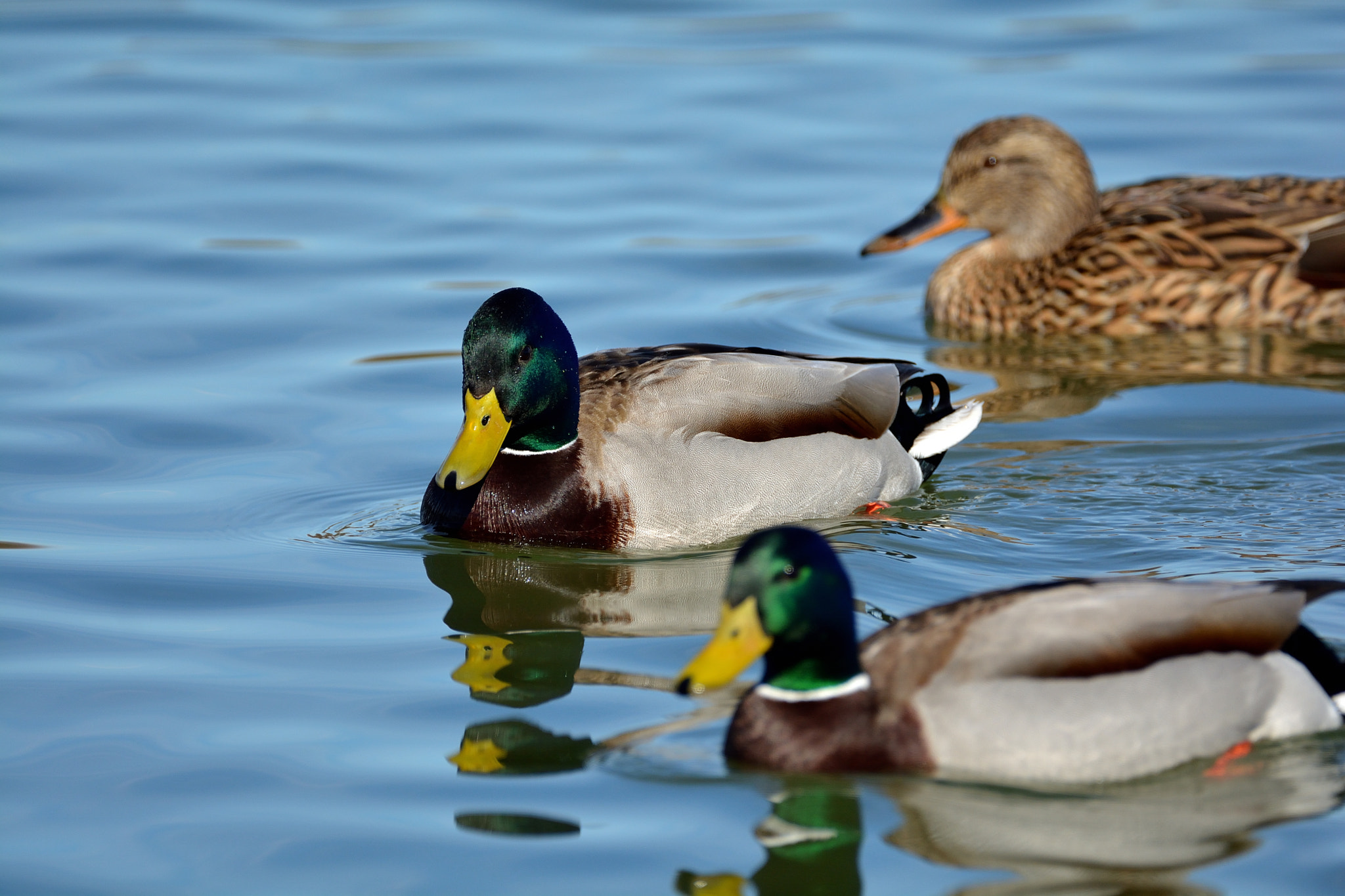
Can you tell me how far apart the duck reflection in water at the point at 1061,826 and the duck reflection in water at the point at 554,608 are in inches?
41.5

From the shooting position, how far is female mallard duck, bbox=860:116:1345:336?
968 centimetres

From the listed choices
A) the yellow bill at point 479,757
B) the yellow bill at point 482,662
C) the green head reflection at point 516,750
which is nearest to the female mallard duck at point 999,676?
the green head reflection at point 516,750

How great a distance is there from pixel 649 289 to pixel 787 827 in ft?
20.8

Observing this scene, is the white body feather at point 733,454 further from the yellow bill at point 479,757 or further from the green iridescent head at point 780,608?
the green iridescent head at point 780,608

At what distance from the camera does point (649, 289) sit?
10.7 m

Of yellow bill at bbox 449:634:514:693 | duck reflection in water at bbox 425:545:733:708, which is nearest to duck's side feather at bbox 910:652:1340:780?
duck reflection in water at bbox 425:545:733:708

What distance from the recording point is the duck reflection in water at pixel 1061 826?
4402 mm

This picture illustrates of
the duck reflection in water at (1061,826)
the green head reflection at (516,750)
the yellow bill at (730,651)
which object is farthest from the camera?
the green head reflection at (516,750)

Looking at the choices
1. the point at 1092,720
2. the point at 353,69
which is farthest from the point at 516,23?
the point at 1092,720

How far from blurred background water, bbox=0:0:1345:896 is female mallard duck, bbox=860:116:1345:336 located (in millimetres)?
226

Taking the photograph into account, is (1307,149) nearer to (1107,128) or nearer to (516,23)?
(1107,128)

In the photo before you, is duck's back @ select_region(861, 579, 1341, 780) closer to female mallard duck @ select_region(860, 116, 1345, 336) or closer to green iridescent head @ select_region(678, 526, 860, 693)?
green iridescent head @ select_region(678, 526, 860, 693)

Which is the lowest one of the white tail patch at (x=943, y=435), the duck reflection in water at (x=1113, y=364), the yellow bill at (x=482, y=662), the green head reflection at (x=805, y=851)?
the green head reflection at (x=805, y=851)

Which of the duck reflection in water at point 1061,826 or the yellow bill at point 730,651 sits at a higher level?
the yellow bill at point 730,651
